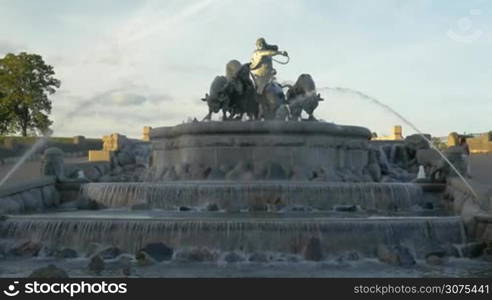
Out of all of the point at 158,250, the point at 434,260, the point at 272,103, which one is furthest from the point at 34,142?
the point at 434,260

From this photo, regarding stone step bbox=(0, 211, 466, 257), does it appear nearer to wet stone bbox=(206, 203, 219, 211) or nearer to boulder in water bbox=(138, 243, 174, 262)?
boulder in water bbox=(138, 243, 174, 262)

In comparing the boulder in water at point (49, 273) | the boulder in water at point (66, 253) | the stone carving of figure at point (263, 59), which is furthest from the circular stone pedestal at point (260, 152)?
the boulder in water at point (49, 273)

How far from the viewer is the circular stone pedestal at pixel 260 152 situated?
19.8 metres

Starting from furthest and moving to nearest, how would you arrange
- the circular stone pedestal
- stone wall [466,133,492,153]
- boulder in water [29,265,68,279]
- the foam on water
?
stone wall [466,133,492,153], the circular stone pedestal, the foam on water, boulder in water [29,265,68,279]

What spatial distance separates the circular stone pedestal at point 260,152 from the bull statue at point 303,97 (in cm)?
188

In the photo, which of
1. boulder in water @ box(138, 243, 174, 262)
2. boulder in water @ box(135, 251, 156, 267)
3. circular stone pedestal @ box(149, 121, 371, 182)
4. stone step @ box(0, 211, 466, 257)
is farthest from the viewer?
circular stone pedestal @ box(149, 121, 371, 182)

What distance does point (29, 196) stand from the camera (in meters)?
17.5

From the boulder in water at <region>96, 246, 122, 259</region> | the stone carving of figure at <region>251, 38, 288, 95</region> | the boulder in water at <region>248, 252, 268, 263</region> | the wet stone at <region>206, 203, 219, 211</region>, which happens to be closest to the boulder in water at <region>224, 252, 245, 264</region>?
the boulder in water at <region>248, 252, 268, 263</region>

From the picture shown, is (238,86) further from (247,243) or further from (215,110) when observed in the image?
(247,243)

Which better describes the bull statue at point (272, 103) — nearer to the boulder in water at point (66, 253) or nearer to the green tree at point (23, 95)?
the boulder in water at point (66, 253)

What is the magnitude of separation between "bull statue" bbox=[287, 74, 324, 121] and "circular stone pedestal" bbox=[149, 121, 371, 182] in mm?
1884

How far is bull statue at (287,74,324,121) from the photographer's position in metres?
22.7

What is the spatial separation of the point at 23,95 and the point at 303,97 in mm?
33714

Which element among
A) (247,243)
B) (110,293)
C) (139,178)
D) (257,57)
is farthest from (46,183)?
(257,57)
